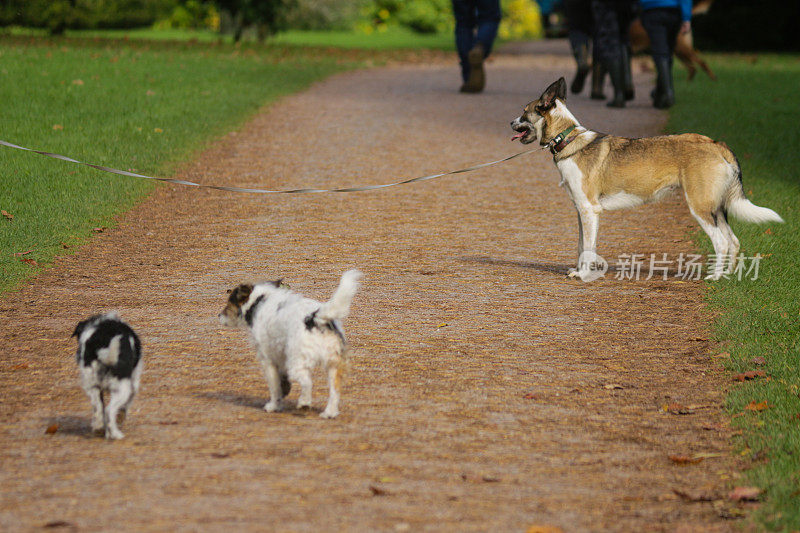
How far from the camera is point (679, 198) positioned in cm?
1225

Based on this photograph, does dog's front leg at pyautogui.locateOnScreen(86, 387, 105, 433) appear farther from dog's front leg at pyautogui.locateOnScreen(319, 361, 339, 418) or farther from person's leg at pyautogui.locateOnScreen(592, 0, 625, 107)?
person's leg at pyautogui.locateOnScreen(592, 0, 625, 107)

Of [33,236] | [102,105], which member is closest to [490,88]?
[102,105]

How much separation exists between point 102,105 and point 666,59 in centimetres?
896

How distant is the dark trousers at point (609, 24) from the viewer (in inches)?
652

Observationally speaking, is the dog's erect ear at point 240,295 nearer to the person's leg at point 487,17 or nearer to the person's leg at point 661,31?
the person's leg at point 661,31

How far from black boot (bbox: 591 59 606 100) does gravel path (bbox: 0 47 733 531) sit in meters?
6.12

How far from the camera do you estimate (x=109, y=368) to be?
5062mm

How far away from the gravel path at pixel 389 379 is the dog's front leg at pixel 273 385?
3.1 inches

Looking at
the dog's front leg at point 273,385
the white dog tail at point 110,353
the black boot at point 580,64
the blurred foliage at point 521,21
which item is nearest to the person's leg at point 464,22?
the black boot at point 580,64

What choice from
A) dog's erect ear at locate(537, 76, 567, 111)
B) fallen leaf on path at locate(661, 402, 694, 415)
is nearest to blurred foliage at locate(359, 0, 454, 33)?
dog's erect ear at locate(537, 76, 567, 111)

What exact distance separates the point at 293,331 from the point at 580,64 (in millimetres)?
14300

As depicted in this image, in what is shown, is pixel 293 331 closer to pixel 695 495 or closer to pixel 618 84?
pixel 695 495

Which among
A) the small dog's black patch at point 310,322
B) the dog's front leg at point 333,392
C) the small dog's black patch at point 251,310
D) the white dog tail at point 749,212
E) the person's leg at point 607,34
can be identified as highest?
the person's leg at point 607,34

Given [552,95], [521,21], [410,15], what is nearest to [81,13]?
[410,15]
